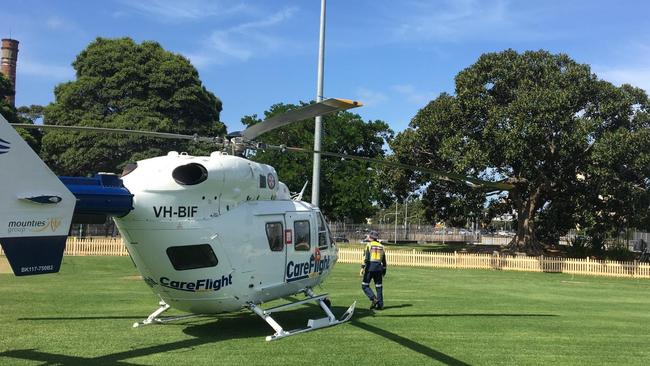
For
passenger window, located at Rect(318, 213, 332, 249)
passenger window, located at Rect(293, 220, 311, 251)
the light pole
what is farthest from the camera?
the light pole

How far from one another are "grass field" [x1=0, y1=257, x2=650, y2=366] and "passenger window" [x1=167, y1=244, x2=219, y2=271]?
1306mm

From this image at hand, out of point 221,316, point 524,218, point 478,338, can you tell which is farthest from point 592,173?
point 221,316

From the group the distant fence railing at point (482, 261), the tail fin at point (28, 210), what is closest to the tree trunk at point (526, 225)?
the distant fence railing at point (482, 261)

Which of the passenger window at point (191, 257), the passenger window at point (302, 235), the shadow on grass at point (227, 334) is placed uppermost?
the passenger window at point (302, 235)

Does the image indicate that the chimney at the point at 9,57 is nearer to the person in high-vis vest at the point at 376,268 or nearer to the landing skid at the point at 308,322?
the person in high-vis vest at the point at 376,268

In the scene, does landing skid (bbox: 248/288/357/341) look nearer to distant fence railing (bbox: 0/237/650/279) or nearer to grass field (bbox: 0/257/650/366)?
grass field (bbox: 0/257/650/366)

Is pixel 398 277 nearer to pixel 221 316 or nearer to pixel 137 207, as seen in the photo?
pixel 221 316

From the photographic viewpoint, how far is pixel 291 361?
7926 mm

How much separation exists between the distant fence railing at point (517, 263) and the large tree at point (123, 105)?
17719 mm

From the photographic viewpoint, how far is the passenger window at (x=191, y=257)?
8797mm

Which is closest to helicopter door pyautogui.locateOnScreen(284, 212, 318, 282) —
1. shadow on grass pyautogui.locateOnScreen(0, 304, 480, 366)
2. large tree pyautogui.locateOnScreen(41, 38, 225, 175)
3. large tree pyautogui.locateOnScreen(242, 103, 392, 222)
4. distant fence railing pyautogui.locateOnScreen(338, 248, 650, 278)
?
shadow on grass pyautogui.locateOnScreen(0, 304, 480, 366)

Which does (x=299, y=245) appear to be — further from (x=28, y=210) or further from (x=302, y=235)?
(x=28, y=210)

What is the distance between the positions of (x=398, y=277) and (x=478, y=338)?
12193mm

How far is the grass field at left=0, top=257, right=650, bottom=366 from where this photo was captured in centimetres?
820
